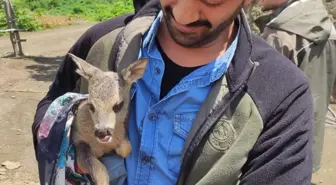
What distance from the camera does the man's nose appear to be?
1.81 m

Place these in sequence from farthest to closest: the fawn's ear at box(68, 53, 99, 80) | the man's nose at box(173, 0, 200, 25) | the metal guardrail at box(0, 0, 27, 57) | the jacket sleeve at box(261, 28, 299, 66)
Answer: the metal guardrail at box(0, 0, 27, 57) → the jacket sleeve at box(261, 28, 299, 66) → the fawn's ear at box(68, 53, 99, 80) → the man's nose at box(173, 0, 200, 25)

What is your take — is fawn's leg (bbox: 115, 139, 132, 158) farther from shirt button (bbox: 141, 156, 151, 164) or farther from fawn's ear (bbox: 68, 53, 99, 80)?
fawn's ear (bbox: 68, 53, 99, 80)

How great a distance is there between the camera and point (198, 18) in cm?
184

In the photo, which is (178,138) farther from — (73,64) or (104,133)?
(73,64)

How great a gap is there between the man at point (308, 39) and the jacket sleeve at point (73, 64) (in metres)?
2.21

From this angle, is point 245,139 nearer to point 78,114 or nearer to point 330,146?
point 78,114

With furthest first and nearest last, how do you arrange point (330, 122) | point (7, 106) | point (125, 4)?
1. point (125, 4)
2. point (7, 106)
3. point (330, 122)

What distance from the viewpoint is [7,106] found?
8297 millimetres

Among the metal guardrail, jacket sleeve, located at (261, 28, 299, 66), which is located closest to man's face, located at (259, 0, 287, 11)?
jacket sleeve, located at (261, 28, 299, 66)

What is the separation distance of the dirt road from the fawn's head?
169 inches

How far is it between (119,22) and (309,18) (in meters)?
2.48

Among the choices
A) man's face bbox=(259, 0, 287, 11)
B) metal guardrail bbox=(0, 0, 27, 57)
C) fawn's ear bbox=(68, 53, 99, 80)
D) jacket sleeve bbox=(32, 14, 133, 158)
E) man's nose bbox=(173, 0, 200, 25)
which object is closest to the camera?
man's nose bbox=(173, 0, 200, 25)

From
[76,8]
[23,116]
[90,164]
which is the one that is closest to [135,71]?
[90,164]

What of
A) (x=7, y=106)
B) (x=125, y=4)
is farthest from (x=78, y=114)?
(x=125, y=4)
